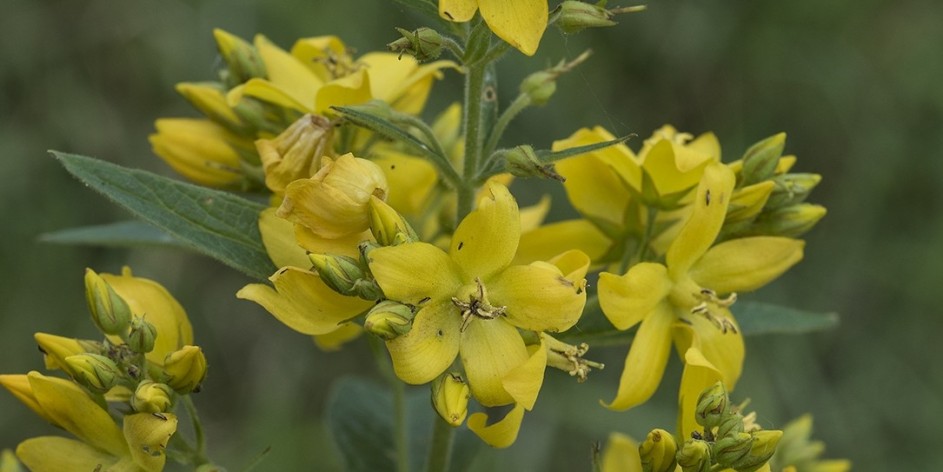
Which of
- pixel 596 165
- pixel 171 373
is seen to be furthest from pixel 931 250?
pixel 171 373

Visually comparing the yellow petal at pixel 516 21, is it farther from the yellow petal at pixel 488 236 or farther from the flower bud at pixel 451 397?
the flower bud at pixel 451 397

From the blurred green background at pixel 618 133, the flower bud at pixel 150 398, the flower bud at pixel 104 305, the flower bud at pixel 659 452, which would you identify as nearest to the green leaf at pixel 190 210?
the flower bud at pixel 104 305

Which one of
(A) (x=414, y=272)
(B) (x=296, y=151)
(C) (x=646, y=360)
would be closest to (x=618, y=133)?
(C) (x=646, y=360)

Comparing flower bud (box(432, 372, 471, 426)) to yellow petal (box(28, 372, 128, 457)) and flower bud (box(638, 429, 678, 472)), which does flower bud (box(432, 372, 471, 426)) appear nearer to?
flower bud (box(638, 429, 678, 472))

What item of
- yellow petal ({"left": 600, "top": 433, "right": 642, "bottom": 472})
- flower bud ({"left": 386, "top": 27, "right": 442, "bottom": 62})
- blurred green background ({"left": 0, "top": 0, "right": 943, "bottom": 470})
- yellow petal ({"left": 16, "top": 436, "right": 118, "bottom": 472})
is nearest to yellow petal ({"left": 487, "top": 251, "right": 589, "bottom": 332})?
flower bud ({"left": 386, "top": 27, "right": 442, "bottom": 62})

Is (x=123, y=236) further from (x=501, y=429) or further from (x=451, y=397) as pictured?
(x=501, y=429)

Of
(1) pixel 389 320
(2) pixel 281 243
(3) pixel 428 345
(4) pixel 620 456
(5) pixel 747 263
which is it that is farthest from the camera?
(4) pixel 620 456
